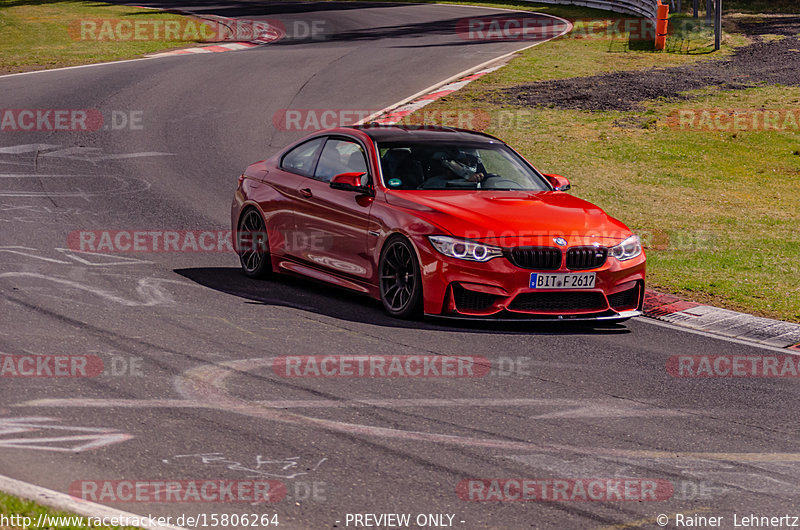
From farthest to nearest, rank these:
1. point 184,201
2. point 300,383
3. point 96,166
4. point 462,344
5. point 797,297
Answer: point 96,166
point 184,201
point 797,297
point 462,344
point 300,383

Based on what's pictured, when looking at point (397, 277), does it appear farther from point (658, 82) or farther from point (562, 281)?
point (658, 82)

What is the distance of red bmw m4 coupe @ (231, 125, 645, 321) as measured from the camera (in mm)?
9492

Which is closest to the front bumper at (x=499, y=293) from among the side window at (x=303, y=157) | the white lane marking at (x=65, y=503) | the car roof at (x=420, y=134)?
the car roof at (x=420, y=134)

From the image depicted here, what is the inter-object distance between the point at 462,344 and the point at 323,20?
3656 centimetres

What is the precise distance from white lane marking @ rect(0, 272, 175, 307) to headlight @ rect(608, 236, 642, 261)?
12.9 feet

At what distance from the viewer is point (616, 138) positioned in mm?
21688

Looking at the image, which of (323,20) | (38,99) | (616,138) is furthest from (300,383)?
(323,20)

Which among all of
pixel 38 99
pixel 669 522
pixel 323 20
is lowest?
pixel 669 522

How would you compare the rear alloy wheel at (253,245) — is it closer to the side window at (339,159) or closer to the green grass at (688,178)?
the side window at (339,159)

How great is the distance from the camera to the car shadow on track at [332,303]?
32.0 feet

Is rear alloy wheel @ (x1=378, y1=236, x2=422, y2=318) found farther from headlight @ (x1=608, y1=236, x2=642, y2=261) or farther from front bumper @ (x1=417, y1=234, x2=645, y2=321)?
headlight @ (x1=608, y1=236, x2=642, y2=261)

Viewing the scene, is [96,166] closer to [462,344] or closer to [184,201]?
[184,201]

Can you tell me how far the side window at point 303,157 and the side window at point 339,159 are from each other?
11cm

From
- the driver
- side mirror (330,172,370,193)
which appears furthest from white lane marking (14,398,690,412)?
the driver
